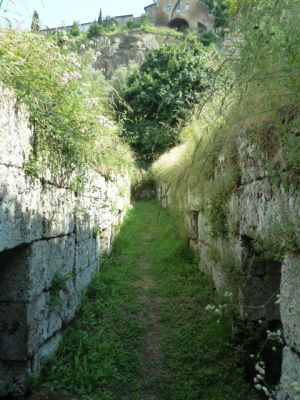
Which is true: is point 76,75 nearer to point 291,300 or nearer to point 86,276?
point 86,276

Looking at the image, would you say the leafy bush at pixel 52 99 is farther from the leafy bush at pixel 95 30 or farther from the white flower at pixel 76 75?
the leafy bush at pixel 95 30

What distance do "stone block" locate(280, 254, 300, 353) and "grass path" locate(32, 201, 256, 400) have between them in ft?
3.77

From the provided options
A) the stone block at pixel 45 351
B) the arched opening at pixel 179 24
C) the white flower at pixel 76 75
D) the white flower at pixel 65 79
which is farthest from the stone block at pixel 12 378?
the arched opening at pixel 179 24

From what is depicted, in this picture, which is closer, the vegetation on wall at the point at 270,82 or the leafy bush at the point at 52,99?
the vegetation on wall at the point at 270,82

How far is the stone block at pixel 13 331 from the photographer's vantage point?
10.3 ft

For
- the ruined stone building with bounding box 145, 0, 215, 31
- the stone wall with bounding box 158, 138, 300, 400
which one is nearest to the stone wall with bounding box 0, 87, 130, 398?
the stone wall with bounding box 158, 138, 300, 400

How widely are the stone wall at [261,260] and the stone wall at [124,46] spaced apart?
3263 centimetres

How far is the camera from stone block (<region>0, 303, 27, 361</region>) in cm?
313

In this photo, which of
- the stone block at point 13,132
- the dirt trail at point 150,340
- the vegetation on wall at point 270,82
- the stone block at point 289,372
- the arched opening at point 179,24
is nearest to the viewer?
the vegetation on wall at point 270,82

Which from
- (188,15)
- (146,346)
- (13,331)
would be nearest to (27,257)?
(13,331)

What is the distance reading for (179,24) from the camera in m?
45.6

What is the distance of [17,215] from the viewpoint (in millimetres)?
Result: 2914

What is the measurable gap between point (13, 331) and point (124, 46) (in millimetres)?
36155

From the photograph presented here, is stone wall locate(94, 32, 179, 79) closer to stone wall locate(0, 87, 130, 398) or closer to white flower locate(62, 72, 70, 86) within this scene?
white flower locate(62, 72, 70, 86)
